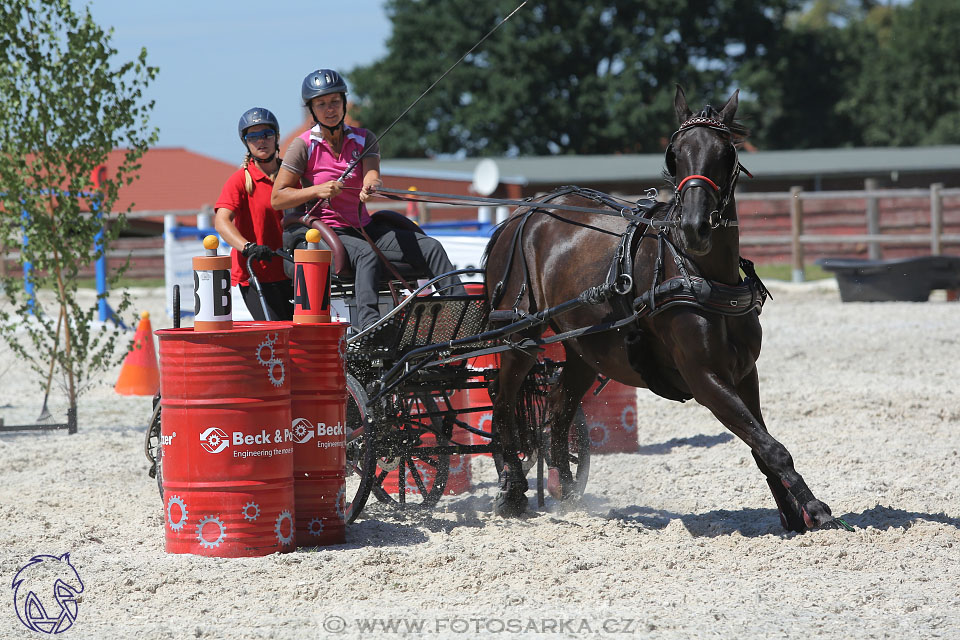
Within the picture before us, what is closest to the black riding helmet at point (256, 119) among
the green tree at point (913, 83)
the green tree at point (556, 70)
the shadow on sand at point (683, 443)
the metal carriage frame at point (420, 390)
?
the metal carriage frame at point (420, 390)

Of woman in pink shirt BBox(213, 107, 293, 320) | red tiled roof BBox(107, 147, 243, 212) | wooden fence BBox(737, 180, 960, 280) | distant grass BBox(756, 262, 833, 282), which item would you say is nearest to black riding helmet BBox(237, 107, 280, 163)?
woman in pink shirt BBox(213, 107, 293, 320)

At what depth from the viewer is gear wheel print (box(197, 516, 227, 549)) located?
4.85m

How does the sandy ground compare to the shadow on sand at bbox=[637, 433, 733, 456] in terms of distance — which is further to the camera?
the shadow on sand at bbox=[637, 433, 733, 456]

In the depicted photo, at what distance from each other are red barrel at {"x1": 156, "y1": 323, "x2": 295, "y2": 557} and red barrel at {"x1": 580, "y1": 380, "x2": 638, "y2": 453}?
10.2ft

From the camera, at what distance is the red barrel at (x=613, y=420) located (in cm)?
761

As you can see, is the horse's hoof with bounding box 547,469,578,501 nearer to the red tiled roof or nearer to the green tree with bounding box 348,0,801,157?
the red tiled roof

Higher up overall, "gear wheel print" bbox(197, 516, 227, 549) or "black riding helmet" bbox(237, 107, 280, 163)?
"black riding helmet" bbox(237, 107, 280, 163)

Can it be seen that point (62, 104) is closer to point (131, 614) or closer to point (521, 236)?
point (521, 236)

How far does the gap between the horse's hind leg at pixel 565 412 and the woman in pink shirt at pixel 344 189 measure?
772 mm

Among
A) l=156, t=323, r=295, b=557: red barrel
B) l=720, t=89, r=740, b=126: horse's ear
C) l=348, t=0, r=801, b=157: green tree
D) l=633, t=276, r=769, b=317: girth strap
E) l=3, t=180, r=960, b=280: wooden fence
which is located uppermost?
l=348, t=0, r=801, b=157: green tree

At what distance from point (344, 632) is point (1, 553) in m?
2.01

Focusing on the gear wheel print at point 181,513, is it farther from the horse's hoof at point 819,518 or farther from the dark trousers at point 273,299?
the horse's hoof at point 819,518

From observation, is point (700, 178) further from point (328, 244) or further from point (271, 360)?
point (328, 244)

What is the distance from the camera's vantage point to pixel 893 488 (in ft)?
19.7
